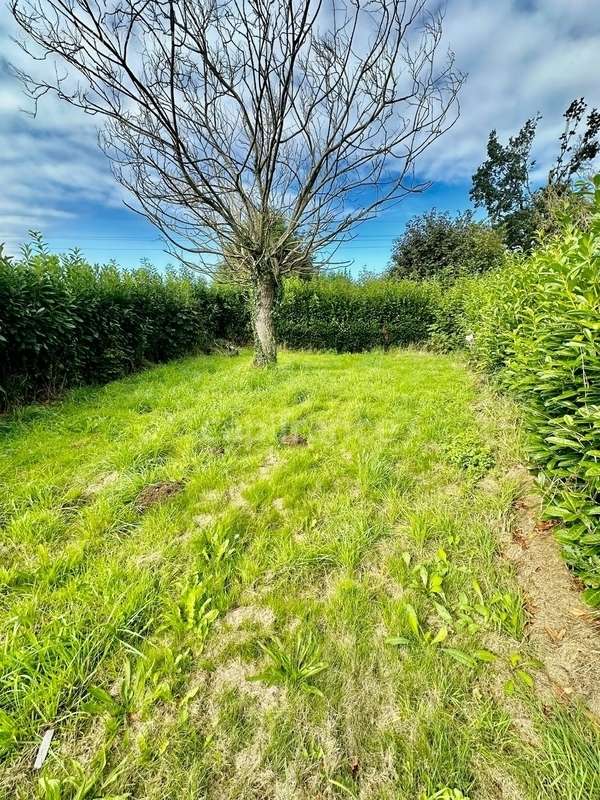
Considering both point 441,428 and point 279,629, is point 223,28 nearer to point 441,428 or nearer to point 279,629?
point 441,428

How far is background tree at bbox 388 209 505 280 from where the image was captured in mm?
14266

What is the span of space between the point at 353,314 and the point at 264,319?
199 inches

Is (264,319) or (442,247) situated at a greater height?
(442,247)

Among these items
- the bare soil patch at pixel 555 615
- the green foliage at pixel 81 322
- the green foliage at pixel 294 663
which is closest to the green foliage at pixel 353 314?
the green foliage at pixel 81 322

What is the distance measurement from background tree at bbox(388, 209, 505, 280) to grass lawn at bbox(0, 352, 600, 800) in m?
14.7

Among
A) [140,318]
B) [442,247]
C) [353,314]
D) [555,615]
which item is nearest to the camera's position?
[555,615]

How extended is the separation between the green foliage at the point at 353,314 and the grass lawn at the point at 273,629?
7837 millimetres

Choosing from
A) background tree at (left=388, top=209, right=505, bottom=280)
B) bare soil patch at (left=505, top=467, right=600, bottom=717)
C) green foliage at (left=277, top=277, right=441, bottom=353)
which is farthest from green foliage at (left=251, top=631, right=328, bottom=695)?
background tree at (left=388, top=209, right=505, bottom=280)

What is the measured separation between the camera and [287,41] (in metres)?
3.76

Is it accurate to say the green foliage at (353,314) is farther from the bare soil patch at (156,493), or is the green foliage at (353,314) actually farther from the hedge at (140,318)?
the bare soil patch at (156,493)

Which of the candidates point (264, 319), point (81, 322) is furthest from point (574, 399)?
point (81, 322)

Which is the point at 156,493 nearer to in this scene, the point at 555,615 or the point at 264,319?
the point at 555,615

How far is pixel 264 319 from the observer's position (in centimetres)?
597

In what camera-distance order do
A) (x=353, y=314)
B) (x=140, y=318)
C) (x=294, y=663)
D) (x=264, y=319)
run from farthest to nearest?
(x=353, y=314) < (x=140, y=318) < (x=264, y=319) < (x=294, y=663)
